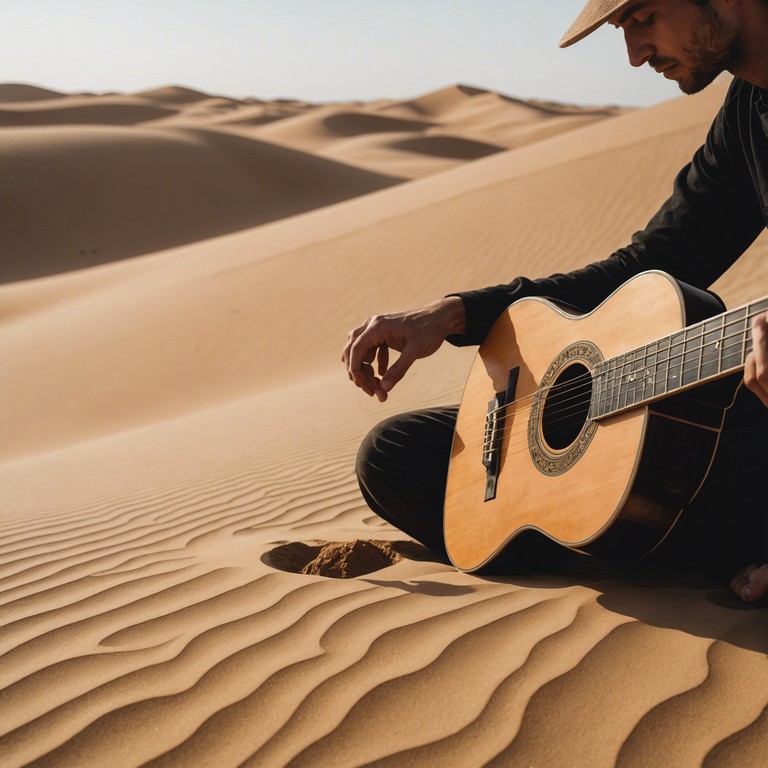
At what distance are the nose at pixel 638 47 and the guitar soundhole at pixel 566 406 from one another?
94 cm

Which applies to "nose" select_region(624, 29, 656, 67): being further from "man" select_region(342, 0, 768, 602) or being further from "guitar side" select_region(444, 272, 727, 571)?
"guitar side" select_region(444, 272, 727, 571)

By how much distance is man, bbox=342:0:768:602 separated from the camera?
2.60 meters

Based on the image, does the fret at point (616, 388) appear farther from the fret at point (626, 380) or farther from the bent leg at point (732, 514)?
the bent leg at point (732, 514)

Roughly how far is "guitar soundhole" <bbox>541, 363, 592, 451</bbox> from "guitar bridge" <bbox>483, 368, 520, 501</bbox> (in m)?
0.17

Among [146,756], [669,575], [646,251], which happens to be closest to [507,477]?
[669,575]

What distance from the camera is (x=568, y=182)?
18109mm

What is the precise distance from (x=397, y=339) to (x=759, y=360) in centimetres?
151

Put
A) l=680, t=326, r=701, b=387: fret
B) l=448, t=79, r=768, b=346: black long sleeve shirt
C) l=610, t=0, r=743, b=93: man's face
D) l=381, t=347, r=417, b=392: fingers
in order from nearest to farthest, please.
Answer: l=680, t=326, r=701, b=387: fret
l=610, t=0, r=743, b=93: man's face
l=448, t=79, r=768, b=346: black long sleeve shirt
l=381, t=347, r=417, b=392: fingers

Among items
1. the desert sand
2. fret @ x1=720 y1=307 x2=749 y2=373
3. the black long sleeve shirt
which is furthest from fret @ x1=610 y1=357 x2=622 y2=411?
the black long sleeve shirt

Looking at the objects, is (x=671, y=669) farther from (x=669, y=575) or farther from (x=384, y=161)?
(x=384, y=161)

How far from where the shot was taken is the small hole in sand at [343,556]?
331 centimetres

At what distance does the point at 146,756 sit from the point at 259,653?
484 mm

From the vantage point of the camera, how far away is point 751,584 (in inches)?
98.8

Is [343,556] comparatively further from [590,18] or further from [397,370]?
[590,18]
